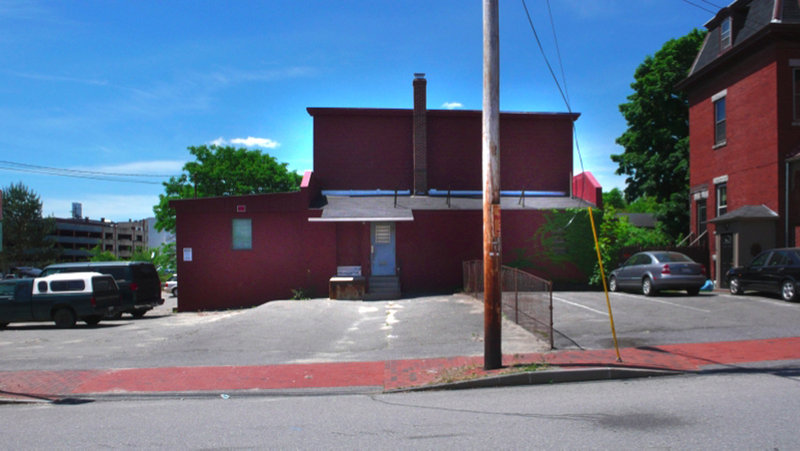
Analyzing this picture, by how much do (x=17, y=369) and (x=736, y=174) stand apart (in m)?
22.5

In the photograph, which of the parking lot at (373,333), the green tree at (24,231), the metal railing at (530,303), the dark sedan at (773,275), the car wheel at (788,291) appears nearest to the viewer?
the parking lot at (373,333)

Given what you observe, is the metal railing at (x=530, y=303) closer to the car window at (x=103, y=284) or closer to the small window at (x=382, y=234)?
the small window at (x=382, y=234)

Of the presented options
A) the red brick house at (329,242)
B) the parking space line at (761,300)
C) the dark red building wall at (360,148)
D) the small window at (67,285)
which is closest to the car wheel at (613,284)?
the red brick house at (329,242)

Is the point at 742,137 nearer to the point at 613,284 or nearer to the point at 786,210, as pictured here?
the point at 786,210

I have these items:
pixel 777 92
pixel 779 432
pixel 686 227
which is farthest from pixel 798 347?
pixel 686 227

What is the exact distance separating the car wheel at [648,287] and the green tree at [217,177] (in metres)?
38.7

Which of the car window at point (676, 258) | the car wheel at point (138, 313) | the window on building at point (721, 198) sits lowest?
the car wheel at point (138, 313)

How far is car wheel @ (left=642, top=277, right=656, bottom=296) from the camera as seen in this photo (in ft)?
55.8

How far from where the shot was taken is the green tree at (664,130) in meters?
30.6

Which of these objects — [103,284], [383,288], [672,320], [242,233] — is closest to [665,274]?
[672,320]

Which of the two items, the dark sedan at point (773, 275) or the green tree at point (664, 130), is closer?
the dark sedan at point (773, 275)

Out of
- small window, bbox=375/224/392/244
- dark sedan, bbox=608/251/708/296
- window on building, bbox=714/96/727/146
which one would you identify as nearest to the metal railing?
dark sedan, bbox=608/251/708/296

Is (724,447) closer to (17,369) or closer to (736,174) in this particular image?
(17,369)

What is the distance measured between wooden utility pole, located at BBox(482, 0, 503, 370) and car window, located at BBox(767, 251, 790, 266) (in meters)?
11.1
